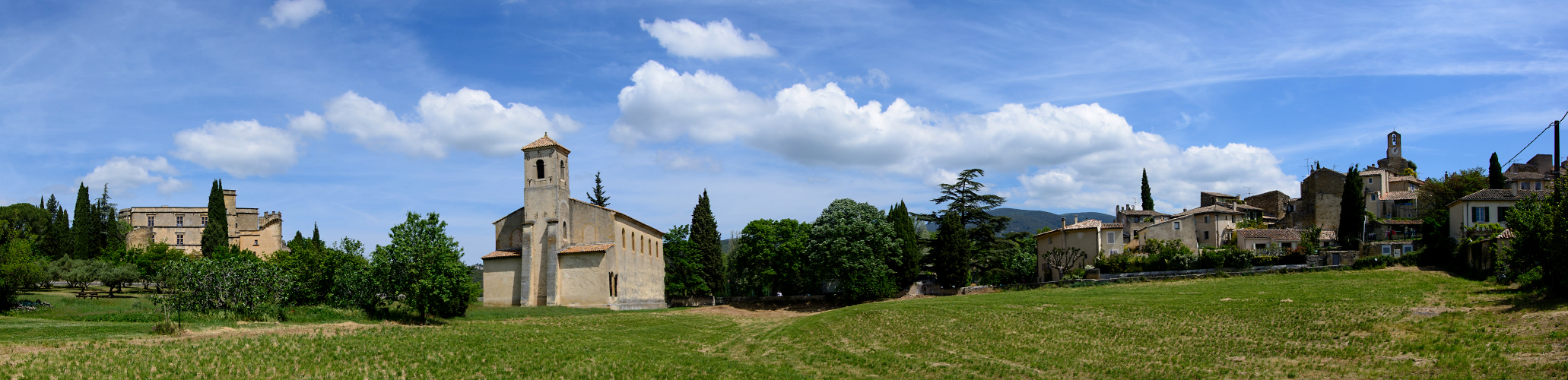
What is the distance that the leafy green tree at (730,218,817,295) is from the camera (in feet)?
208

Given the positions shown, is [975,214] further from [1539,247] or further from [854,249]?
[1539,247]

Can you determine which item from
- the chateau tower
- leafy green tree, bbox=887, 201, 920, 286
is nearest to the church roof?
the chateau tower

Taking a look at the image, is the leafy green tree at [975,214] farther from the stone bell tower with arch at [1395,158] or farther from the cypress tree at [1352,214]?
the stone bell tower with arch at [1395,158]

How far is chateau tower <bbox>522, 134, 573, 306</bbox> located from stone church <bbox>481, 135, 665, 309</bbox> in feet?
0.17

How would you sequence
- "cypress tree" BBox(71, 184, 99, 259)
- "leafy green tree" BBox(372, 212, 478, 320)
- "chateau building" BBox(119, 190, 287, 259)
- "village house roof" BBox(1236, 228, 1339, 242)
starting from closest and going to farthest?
"leafy green tree" BBox(372, 212, 478, 320) < "village house roof" BBox(1236, 228, 1339, 242) < "cypress tree" BBox(71, 184, 99, 259) < "chateau building" BBox(119, 190, 287, 259)

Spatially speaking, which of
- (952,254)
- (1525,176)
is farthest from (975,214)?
(1525,176)

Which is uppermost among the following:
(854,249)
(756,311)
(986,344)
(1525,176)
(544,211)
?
(1525,176)

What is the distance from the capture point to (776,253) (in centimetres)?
6494

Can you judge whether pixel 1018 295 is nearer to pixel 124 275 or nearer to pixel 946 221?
pixel 946 221

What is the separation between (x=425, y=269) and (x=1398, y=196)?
82.4m

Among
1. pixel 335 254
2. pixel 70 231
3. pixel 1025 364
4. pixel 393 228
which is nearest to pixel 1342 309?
pixel 1025 364

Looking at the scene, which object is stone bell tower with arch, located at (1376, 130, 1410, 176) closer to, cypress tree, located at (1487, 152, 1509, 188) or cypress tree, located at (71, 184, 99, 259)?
cypress tree, located at (1487, 152, 1509, 188)

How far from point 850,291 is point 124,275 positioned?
48864 millimetres

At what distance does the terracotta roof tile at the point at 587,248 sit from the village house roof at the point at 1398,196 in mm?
70034
